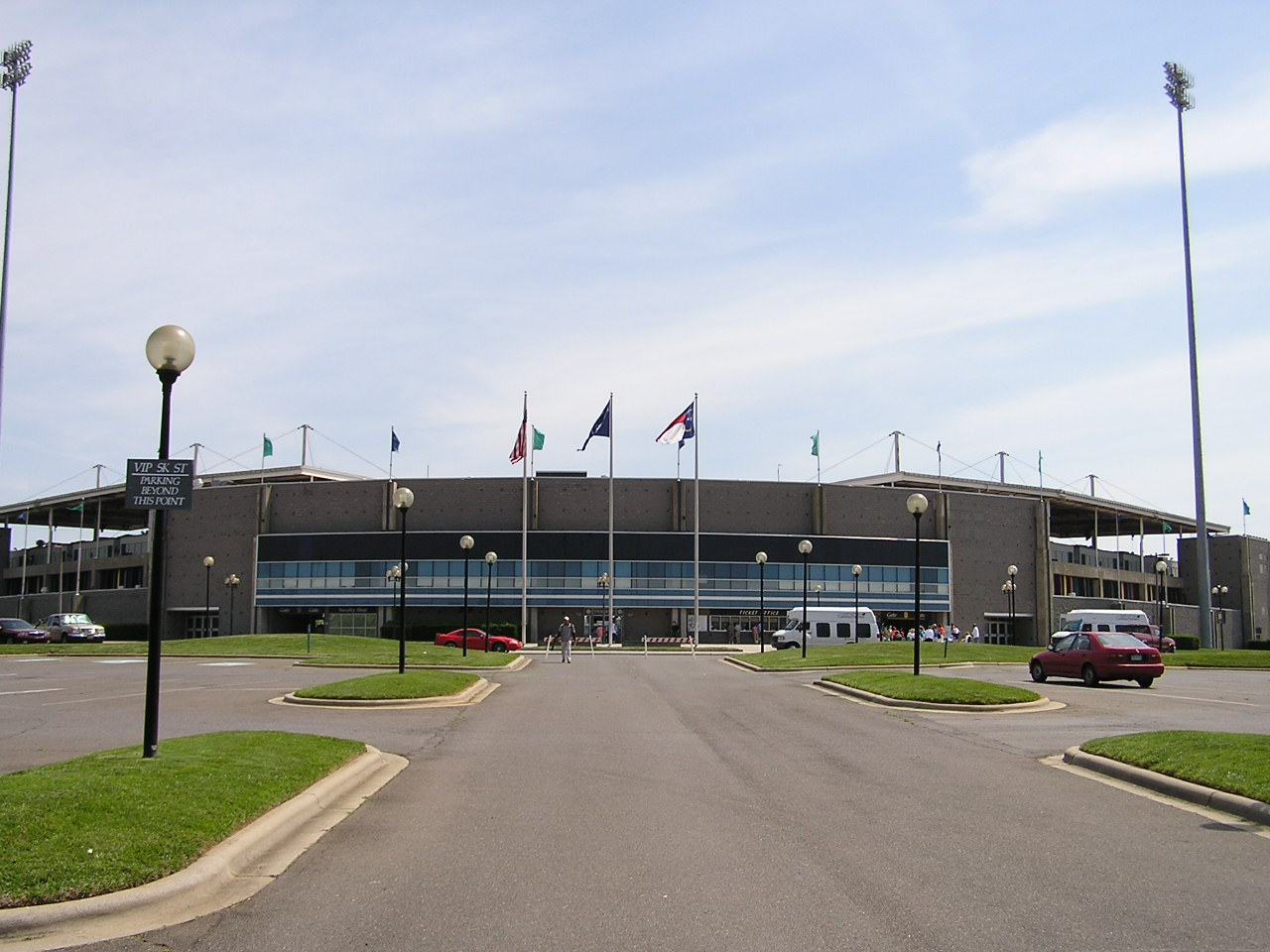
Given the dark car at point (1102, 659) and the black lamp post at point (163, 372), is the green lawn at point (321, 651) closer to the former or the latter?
the dark car at point (1102, 659)

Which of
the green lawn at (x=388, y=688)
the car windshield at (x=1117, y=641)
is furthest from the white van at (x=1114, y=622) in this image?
the green lawn at (x=388, y=688)

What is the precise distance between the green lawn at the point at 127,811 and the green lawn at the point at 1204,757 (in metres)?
9.02

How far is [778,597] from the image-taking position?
262 ft

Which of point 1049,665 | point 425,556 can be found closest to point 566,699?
point 1049,665

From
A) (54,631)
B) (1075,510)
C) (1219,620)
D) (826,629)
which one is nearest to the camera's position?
(826,629)

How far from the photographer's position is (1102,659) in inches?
1129

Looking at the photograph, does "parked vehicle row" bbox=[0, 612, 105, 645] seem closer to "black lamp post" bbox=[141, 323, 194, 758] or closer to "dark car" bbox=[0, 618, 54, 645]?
"dark car" bbox=[0, 618, 54, 645]

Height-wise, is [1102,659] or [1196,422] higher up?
[1196,422]

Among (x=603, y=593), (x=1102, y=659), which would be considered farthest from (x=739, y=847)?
(x=603, y=593)

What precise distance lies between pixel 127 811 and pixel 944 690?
17.5 m

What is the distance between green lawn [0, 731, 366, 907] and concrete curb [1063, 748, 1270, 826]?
28.7 ft

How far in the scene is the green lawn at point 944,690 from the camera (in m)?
21.9

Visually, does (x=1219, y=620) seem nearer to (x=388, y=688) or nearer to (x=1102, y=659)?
(x=1102, y=659)

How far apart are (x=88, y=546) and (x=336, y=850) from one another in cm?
9900
